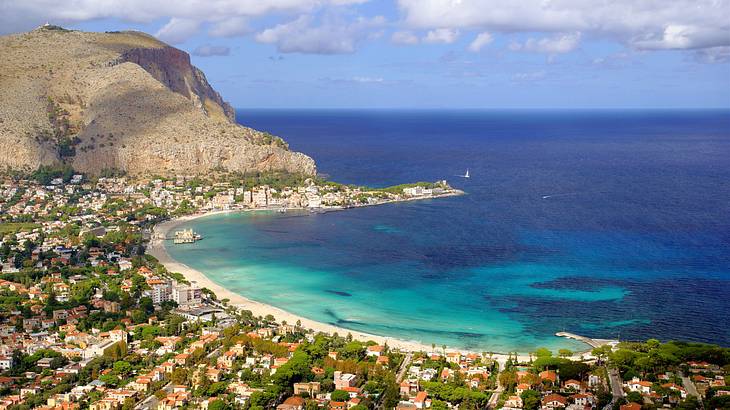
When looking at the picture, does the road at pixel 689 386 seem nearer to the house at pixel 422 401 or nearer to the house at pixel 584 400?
the house at pixel 584 400

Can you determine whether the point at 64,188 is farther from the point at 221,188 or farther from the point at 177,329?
the point at 177,329

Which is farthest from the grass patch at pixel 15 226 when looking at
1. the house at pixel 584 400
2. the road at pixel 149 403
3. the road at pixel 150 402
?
the house at pixel 584 400

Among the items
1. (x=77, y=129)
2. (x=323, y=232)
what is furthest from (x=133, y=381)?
(x=77, y=129)

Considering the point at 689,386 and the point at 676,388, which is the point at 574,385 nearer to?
the point at 676,388

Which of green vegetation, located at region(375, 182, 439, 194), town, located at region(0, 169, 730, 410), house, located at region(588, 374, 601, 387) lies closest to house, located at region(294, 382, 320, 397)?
town, located at region(0, 169, 730, 410)

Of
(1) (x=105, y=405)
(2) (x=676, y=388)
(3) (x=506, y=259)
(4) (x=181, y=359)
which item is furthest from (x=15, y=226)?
(2) (x=676, y=388)

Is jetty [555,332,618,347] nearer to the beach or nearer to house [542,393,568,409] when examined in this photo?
the beach
